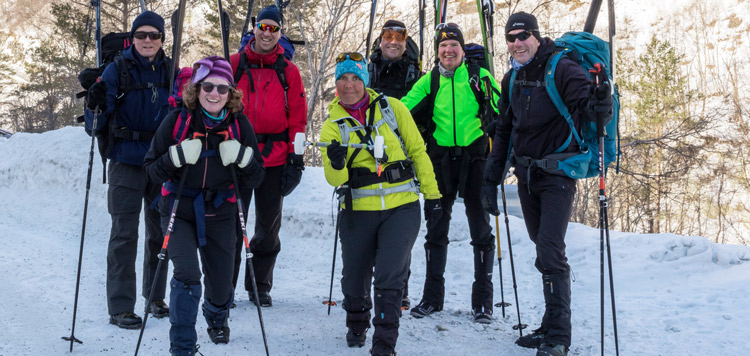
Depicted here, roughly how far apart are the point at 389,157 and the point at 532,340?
2010 millimetres

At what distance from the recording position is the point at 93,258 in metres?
8.54

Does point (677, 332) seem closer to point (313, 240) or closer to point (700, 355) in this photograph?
point (700, 355)

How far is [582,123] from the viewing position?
4.60 m

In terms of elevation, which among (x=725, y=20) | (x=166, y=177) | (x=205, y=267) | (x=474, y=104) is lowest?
(x=205, y=267)

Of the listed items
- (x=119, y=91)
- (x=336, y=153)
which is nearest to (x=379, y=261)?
(x=336, y=153)

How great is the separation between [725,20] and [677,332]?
2395 inches

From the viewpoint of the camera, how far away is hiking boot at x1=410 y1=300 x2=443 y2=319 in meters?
5.73

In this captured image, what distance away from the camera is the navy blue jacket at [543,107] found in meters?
4.39

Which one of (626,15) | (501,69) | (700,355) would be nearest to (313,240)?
(700,355)

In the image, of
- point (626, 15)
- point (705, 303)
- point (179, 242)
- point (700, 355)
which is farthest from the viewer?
point (626, 15)

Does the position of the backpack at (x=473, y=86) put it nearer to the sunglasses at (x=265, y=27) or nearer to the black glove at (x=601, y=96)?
the black glove at (x=601, y=96)

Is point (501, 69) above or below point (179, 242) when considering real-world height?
above

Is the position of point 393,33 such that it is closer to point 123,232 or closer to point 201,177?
point 201,177

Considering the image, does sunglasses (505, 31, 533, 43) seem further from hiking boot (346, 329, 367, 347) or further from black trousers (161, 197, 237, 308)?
hiking boot (346, 329, 367, 347)
